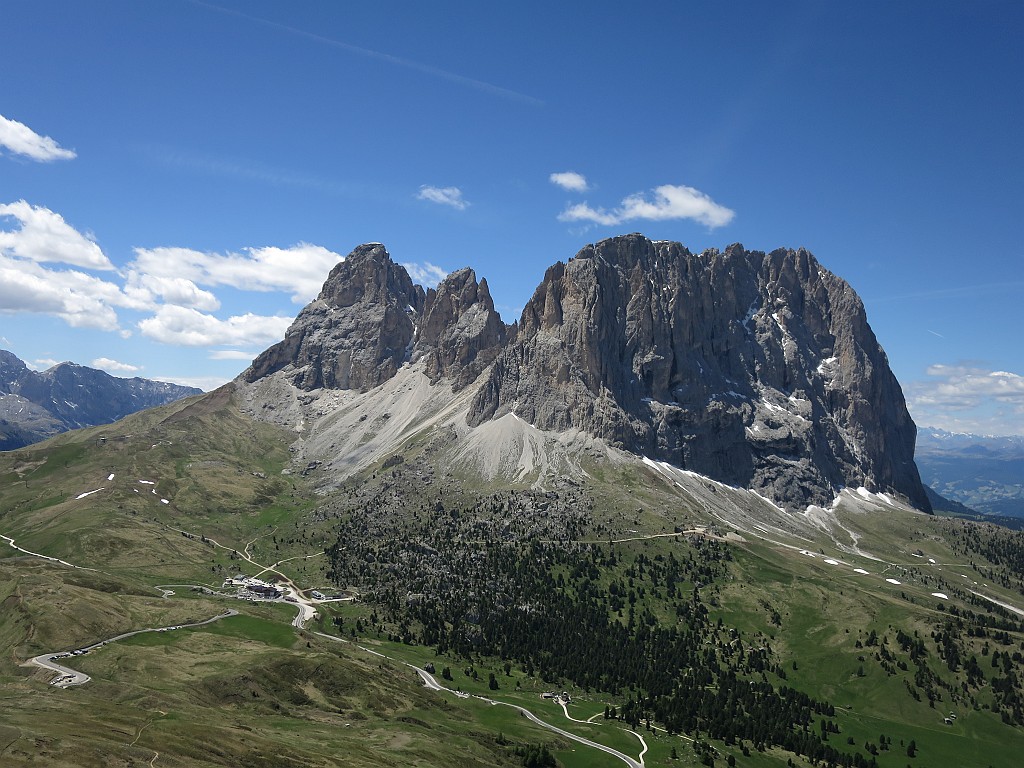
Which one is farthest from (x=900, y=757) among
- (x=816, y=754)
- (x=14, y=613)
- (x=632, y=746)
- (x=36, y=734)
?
(x=14, y=613)

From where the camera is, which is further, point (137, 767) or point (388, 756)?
point (388, 756)

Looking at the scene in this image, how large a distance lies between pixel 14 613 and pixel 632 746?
565 ft

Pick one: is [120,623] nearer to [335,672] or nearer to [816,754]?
[335,672]

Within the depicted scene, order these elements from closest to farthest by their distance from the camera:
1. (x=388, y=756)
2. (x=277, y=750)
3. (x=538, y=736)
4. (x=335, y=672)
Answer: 1. (x=277, y=750)
2. (x=388, y=756)
3. (x=538, y=736)
4. (x=335, y=672)

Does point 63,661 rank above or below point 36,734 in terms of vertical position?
below

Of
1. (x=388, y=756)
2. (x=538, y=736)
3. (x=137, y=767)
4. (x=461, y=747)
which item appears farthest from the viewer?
(x=538, y=736)

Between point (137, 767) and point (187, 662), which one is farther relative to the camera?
point (187, 662)

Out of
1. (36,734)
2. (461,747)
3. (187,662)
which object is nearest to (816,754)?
(461,747)

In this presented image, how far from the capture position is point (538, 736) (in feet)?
545

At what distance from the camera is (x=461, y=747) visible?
14812cm

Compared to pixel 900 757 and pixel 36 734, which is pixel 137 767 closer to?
pixel 36 734

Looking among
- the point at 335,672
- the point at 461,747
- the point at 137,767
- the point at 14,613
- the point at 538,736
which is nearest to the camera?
the point at 137,767

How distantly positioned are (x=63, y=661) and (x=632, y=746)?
140 m

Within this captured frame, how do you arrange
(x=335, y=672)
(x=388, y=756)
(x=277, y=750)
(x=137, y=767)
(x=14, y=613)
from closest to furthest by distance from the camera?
1. (x=137, y=767)
2. (x=277, y=750)
3. (x=388, y=756)
4. (x=335, y=672)
5. (x=14, y=613)
